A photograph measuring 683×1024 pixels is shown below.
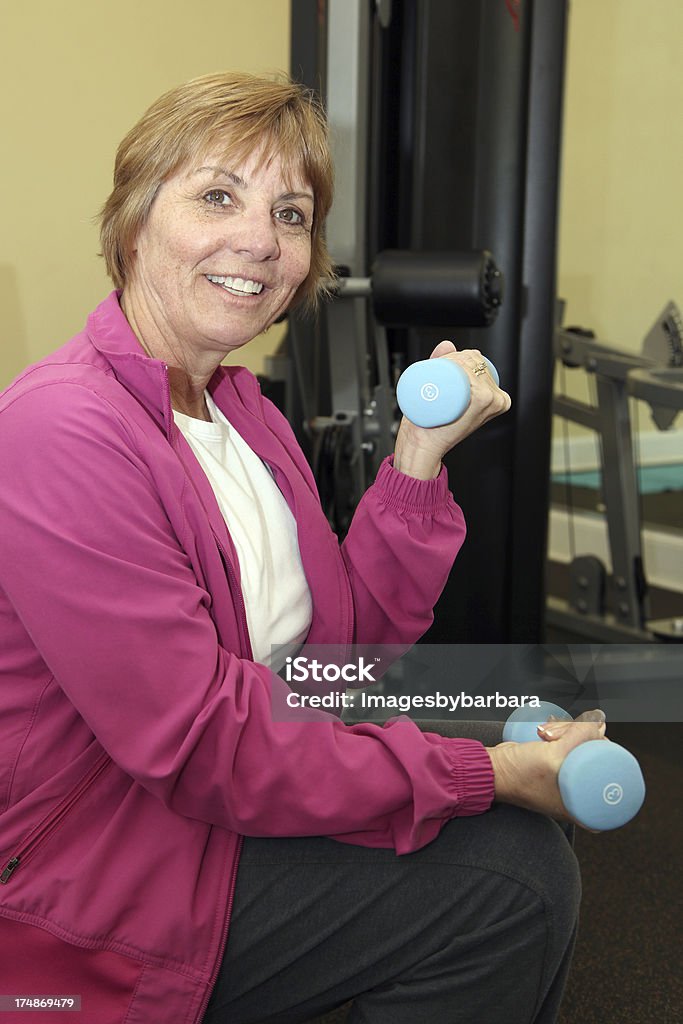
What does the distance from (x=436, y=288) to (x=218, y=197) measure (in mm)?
839

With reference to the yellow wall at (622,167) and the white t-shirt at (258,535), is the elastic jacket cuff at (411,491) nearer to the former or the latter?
the white t-shirt at (258,535)

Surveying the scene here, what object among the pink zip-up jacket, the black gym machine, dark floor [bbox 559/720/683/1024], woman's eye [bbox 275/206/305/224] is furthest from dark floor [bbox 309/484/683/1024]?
woman's eye [bbox 275/206/305/224]

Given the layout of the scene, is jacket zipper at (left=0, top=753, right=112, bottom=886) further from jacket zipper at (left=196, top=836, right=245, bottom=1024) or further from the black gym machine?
the black gym machine

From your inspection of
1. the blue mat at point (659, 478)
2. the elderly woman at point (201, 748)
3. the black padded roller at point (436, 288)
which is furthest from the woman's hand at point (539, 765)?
the blue mat at point (659, 478)

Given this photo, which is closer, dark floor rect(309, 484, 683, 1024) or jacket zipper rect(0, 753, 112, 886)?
jacket zipper rect(0, 753, 112, 886)

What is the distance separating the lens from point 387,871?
3.26 feet

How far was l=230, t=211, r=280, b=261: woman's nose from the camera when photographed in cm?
111

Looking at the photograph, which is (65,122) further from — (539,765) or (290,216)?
(539,765)

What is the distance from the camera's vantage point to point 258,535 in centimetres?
115

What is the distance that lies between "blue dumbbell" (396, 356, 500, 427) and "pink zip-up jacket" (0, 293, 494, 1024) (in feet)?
0.75

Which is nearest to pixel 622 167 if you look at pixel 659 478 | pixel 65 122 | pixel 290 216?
pixel 659 478

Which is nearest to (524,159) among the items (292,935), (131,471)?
(131,471)

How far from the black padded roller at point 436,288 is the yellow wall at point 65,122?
866 mm

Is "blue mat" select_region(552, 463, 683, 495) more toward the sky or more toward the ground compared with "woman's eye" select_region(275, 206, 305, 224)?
more toward the ground
